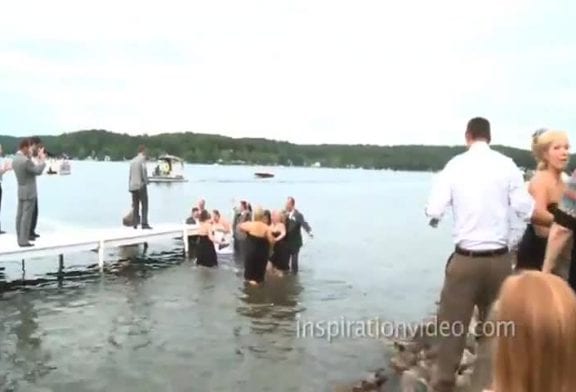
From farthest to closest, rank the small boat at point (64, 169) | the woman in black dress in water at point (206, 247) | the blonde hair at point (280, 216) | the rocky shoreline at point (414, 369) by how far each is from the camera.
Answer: the small boat at point (64, 169)
the woman in black dress in water at point (206, 247)
the blonde hair at point (280, 216)
the rocky shoreline at point (414, 369)

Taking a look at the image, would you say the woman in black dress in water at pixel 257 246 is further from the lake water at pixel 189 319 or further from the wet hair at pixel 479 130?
the wet hair at pixel 479 130

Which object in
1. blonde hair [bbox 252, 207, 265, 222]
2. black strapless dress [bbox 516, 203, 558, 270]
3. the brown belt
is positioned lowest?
blonde hair [bbox 252, 207, 265, 222]

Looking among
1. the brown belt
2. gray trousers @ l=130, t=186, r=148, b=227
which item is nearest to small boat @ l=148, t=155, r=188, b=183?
gray trousers @ l=130, t=186, r=148, b=227

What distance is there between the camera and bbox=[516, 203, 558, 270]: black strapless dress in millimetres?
6953

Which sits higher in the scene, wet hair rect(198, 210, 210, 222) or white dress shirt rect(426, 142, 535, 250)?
white dress shirt rect(426, 142, 535, 250)

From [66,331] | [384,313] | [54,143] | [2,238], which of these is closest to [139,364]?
[66,331]

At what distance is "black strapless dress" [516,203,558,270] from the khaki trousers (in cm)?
113

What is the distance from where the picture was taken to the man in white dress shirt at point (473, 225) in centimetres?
587

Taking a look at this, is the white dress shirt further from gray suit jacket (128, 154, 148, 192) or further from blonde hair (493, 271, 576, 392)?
gray suit jacket (128, 154, 148, 192)

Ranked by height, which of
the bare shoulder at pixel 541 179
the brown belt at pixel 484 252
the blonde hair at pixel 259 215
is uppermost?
the bare shoulder at pixel 541 179

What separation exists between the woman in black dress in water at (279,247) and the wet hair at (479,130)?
1231cm

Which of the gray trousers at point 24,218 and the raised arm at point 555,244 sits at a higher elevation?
the raised arm at point 555,244

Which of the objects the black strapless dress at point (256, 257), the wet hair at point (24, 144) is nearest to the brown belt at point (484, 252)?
the black strapless dress at point (256, 257)

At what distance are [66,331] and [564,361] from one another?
11.9 meters
